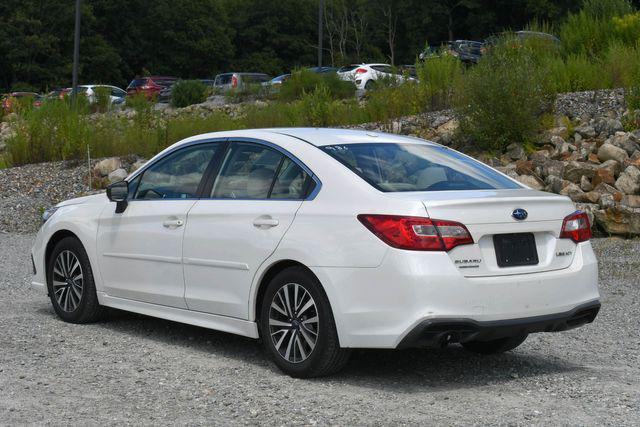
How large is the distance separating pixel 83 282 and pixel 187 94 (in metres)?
31.4

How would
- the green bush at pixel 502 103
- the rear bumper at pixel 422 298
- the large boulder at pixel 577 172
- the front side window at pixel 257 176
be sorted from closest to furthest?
the rear bumper at pixel 422 298 → the front side window at pixel 257 176 → the large boulder at pixel 577 172 → the green bush at pixel 502 103

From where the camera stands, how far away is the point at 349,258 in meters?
6.02

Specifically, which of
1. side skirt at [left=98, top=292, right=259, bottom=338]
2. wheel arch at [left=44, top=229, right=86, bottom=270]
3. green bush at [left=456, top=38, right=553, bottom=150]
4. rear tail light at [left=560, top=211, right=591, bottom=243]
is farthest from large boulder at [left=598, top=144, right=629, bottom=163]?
side skirt at [left=98, top=292, right=259, bottom=338]

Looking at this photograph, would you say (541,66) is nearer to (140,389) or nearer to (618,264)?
(618,264)

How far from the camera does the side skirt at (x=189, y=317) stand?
265 inches

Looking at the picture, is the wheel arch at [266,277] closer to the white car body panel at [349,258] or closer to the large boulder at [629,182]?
the white car body panel at [349,258]

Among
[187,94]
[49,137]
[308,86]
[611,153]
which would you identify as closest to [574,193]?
[611,153]

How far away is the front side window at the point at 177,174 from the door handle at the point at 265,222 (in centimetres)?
82

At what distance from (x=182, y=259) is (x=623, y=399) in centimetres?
306

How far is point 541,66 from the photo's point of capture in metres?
19.2

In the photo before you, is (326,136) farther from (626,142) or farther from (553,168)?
(626,142)

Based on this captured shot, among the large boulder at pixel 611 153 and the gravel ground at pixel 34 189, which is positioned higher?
the large boulder at pixel 611 153

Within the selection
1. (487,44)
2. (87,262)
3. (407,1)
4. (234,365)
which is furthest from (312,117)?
(407,1)

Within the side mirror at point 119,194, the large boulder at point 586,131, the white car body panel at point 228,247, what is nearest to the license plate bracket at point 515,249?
the white car body panel at point 228,247
